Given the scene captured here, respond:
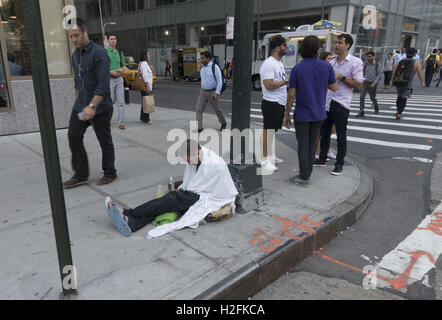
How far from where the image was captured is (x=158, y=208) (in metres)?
3.29

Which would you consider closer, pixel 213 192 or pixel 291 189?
pixel 213 192

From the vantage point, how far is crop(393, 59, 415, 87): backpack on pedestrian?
9453mm

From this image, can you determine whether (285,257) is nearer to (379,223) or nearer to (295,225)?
(295,225)

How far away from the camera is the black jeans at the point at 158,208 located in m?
3.25

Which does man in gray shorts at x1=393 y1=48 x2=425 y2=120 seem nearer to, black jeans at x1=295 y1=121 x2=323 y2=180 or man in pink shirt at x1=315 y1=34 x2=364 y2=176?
man in pink shirt at x1=315 y1=34 x2=364 y2=176

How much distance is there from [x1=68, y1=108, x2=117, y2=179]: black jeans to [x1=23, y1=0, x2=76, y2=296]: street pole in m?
2.38

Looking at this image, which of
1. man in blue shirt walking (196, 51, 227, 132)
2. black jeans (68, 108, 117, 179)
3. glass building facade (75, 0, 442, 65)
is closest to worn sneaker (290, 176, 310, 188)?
black jeans (68, 108, 117, 179)

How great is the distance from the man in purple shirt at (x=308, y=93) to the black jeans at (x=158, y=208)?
184cm
